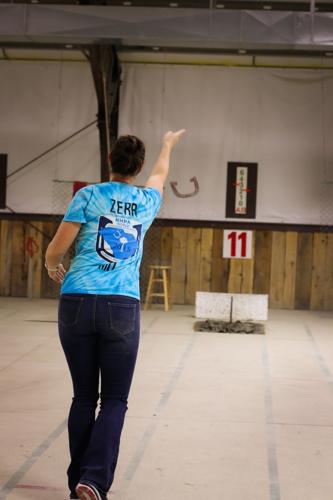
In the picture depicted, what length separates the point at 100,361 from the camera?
2.98 meters

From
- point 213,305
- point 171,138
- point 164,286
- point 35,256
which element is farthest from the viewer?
point 35,256

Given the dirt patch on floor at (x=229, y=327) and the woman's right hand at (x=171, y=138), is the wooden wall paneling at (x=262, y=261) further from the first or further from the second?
the woman's right hand at (x=171, y=138)

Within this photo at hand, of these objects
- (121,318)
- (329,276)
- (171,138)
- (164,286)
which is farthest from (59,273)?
(329,276)

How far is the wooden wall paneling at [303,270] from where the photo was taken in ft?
38.1

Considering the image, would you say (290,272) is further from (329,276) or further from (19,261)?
(19,261)

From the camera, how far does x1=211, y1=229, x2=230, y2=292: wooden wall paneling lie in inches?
460

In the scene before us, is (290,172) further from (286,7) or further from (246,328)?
(246,328)

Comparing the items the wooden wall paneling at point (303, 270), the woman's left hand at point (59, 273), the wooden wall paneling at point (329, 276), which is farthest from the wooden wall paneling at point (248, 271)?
the woman's left hand at point (59, 273)

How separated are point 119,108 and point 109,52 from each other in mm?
946

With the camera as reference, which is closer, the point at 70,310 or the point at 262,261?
the point at 70,310

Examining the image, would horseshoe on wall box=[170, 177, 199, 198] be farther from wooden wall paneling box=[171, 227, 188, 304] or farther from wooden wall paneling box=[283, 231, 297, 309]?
wooden wall paneling box=[283, 231, 297, 309]

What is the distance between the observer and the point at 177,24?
8922mm

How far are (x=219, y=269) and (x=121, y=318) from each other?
8840mm

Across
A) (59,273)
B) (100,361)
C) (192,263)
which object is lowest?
(192,263)
